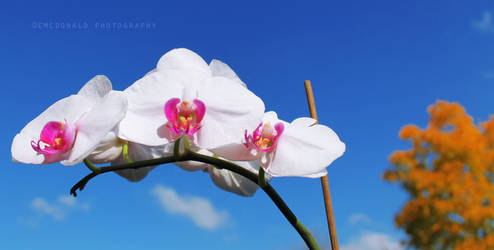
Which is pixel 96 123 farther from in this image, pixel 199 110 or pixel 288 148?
pixel 288 148

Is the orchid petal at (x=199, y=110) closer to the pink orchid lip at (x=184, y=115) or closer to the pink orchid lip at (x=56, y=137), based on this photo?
the pink orchid lip at (x=184, y=115)

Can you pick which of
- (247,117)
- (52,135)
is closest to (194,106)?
(247,117)

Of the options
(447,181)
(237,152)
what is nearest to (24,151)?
(237,152)

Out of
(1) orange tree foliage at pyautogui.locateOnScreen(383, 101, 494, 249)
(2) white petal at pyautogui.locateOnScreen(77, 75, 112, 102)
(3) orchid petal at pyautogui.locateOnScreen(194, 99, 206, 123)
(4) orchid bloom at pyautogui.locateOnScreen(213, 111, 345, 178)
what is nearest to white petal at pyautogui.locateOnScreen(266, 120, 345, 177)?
(4) orchid bloom at pyautogui.locateOnScreen(213, 111, 345, 178)

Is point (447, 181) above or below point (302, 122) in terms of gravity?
above

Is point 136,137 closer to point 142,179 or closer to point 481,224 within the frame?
point 142,179

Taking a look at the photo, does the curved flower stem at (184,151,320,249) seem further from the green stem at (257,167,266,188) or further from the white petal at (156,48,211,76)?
the white petal at (156,48,211,76)
